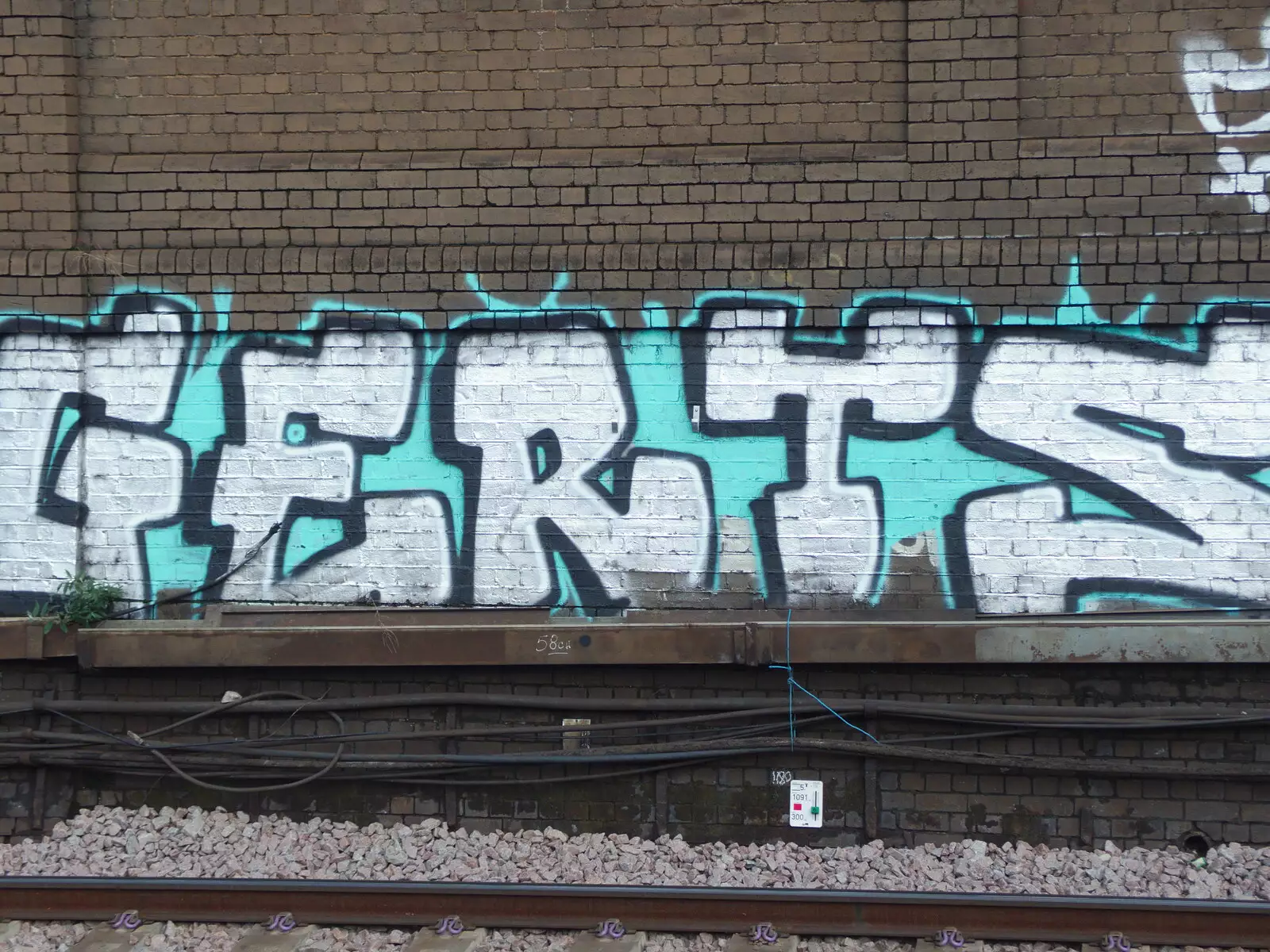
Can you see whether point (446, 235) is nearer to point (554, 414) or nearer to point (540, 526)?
point (554, 414)

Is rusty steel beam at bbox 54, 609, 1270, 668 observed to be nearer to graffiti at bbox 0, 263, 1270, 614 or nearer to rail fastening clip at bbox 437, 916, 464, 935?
graffiti at bbox 0, 263, 1270, 614

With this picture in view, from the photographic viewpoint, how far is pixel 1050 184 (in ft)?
19.3

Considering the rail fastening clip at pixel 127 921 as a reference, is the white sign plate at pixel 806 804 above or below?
above

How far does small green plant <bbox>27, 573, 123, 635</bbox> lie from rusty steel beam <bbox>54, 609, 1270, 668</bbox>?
142mm

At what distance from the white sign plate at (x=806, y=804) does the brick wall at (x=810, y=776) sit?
2.6 inches

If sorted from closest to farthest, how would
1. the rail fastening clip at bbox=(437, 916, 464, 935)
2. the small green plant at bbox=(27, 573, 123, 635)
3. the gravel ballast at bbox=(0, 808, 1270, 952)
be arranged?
1. the rail fastening clip at bbox=(437, 916, 464, 935)
2. the gravel ballast at bbox=(0, 808, 1270, 952)
3. the small green plant at bbox=(27, 573, 123, 635)

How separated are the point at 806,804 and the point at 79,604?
427cm

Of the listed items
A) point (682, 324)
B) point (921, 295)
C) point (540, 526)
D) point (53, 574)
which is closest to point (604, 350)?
point (682, 324)

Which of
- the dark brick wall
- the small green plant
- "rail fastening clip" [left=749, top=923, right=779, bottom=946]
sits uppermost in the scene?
the dark brick wall

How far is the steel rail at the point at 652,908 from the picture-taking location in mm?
4773

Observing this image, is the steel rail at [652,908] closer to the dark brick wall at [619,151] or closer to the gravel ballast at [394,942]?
the gravel ballast at [394,942]

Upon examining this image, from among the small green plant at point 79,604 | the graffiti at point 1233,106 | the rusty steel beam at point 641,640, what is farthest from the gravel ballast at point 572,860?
the graffiti at point 1233,106

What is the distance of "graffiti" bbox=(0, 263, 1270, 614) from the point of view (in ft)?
19.0

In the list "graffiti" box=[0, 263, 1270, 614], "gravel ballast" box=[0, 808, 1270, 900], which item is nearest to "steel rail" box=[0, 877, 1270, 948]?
"gravel ballast" box=[0, 808, 1270, 900]
